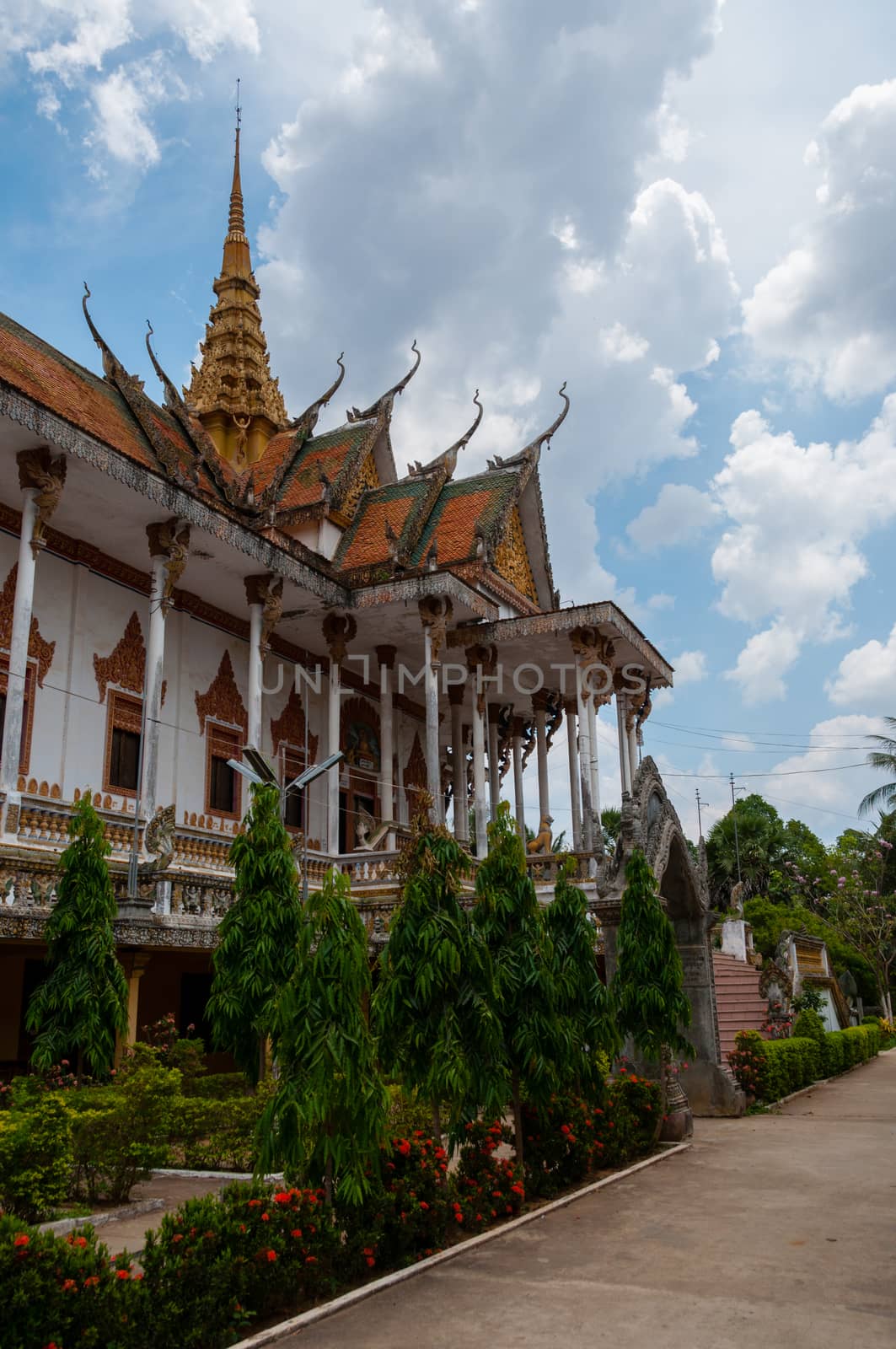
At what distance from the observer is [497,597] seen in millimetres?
22875

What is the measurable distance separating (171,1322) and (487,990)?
3.35m

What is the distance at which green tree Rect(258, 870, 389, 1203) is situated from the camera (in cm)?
552

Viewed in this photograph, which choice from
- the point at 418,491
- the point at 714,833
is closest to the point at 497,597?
the point at 418,491

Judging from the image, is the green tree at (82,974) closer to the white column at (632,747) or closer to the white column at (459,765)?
the white column at (459,765)

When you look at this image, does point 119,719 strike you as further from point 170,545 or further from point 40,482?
point 40,482

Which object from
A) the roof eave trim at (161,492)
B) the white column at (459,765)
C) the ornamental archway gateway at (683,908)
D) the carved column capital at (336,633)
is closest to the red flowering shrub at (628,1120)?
the ornamental archway gateway at (683,908)

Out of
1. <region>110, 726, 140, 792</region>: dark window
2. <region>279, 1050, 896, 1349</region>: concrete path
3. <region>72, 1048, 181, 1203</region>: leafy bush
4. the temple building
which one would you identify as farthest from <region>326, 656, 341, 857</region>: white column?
<region>72, 1048, 181, 1203</region>: leafy bush

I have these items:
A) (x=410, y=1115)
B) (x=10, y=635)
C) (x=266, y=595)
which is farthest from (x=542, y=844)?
(x=410, y=1115)

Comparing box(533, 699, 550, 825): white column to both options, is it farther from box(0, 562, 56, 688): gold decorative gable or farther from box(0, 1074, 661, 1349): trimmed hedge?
box(0, 1074, 661, 1349): trimmed hedge

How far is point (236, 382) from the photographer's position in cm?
2506

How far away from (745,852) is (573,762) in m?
19.0

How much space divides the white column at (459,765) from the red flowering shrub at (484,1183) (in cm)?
1612

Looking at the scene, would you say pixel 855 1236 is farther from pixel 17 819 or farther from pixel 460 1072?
pixel 17 819

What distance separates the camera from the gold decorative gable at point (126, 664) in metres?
16.2
